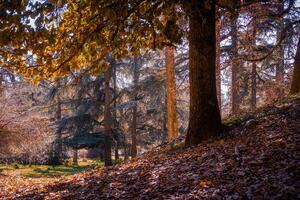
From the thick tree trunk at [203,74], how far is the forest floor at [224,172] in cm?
45

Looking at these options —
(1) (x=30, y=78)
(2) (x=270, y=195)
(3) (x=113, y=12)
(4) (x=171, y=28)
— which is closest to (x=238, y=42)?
(4) (x=171, y=28)

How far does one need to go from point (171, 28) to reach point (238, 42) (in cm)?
1203

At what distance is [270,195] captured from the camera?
4637 millimetres

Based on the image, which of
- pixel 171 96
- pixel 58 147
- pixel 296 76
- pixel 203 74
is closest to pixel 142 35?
pixel 203 74

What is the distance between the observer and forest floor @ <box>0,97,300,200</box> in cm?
512

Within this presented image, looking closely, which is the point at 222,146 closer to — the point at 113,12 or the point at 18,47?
the point at 113,12

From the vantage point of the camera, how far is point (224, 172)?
6086 mm

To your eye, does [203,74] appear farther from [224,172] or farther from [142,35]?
[224,172]

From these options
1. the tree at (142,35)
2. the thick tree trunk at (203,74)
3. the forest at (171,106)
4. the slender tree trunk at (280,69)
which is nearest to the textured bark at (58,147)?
the forest at (171,106)

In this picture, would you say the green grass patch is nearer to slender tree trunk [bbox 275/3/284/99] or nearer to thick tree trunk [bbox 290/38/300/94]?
slender tree trunk [bbox 275/3/284/99]

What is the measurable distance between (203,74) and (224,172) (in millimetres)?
3045

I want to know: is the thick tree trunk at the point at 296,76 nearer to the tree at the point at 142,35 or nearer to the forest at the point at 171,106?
the forest at the point at 171,106

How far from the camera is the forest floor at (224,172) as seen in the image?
5.12 metres

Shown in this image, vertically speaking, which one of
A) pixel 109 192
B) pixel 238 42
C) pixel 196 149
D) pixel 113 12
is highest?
pixel 238 42
